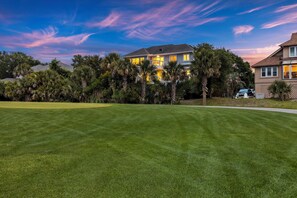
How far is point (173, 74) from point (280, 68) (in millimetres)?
14214

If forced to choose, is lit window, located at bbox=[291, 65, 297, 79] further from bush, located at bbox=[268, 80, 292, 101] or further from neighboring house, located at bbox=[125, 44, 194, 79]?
neighboring house, located at bbox=[125, 44, 194, 79]

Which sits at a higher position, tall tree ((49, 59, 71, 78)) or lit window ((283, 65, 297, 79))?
tall tree ((49, 59, 71, 78))

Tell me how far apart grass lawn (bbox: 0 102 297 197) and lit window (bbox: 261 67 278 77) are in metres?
26.8

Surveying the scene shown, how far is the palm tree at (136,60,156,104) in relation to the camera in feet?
107

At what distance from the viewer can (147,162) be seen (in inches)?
195

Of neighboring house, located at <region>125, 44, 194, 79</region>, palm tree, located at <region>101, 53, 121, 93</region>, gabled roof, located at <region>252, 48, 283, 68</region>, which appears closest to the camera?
gabled roof, located at <region>252, 48, 283, 68</region>

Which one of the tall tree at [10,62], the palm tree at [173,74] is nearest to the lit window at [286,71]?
the palm tree at [173,74]

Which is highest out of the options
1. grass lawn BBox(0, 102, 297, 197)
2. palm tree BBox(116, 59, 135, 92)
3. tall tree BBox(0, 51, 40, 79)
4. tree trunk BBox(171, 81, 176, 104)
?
tall tree BBox(0, 51, 40, 79)

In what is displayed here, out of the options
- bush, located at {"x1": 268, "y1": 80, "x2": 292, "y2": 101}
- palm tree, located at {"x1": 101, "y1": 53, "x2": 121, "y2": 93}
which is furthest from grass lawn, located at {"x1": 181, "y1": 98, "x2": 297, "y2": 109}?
palm tree, located at {"x1": 101, "y1": 53, "x2": 121, "y2": 93}

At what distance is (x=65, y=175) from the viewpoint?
167 inches

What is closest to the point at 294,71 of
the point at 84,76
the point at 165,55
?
the point at 165,55

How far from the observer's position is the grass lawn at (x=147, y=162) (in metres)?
3.72

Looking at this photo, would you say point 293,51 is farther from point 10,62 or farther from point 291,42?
point 10,62

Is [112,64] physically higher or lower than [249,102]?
higher
